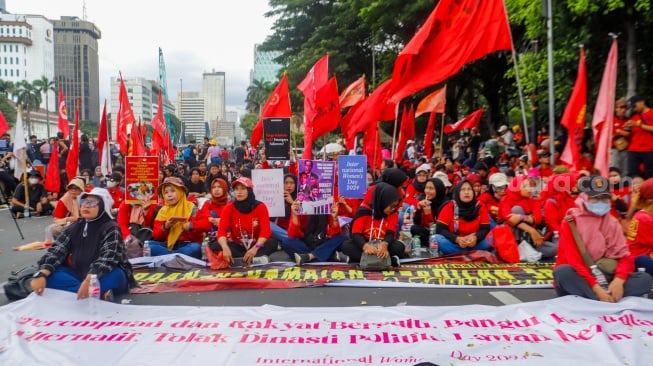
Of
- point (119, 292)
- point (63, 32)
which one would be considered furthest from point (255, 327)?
point (63, 32)

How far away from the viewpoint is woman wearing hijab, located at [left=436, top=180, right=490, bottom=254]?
289 inches

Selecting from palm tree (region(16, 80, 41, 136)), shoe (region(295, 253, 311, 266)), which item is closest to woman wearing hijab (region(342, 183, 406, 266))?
shoe (region(295, 253, 311, 266))

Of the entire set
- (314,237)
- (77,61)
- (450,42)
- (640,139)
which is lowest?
(314,237)

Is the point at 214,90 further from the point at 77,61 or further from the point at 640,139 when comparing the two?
the point at 640,139

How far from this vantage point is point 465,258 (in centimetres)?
725

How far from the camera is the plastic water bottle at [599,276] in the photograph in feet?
15.7

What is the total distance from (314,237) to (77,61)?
127496mm

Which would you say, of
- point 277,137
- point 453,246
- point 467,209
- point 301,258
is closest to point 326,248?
point 301,258

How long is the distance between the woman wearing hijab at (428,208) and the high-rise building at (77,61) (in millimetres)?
119097

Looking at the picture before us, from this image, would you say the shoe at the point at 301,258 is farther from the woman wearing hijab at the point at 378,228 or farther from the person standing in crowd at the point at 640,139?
the person standing in crowd at the point at 640,139

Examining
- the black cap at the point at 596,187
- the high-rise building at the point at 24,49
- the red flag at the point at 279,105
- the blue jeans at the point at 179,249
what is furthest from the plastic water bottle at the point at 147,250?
the high-rise building at the point at 24,49

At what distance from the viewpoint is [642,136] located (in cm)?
887

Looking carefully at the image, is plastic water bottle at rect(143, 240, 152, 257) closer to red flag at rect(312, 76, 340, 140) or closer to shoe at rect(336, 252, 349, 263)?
shoe at rect(336, 252, 349, 263)

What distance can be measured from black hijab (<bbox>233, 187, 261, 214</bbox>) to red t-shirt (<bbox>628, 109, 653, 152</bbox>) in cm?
615
